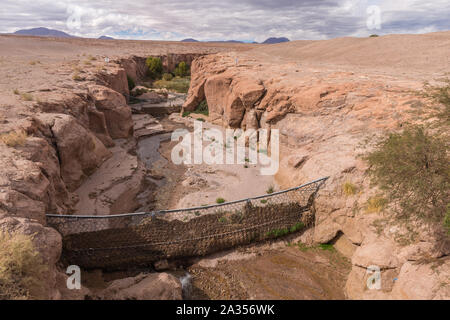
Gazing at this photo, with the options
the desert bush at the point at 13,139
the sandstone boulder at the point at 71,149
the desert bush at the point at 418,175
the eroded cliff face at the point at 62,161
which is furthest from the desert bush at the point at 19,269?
the desert bush at the point at 418,175

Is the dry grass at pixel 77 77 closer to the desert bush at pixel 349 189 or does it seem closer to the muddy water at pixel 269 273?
the muddy water at pixel 269 273

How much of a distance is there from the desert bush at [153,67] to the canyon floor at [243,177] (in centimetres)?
2621

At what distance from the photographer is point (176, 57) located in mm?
53250

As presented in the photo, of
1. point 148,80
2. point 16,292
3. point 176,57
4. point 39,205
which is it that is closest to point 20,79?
point 39,205

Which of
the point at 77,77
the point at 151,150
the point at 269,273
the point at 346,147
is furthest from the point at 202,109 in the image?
the point at 269,273

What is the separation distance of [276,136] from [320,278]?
862cm

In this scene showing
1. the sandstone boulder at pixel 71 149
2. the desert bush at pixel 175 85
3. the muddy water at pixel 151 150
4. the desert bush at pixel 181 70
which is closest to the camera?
the sandstone boulder at pixel 71 149

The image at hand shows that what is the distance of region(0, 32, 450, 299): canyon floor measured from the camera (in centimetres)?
689

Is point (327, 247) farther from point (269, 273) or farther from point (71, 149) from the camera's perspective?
point (71, 149)

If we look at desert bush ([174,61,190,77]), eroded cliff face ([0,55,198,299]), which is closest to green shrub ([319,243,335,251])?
eroded cliff face ([0,55,198,299])

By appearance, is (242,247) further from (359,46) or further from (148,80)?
(148,80)

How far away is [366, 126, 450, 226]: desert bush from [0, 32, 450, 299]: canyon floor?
29.0 inches

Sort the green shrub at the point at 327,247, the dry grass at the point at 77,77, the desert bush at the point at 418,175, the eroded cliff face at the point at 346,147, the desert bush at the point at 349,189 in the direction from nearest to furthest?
1. the desert bush at the point at 418,175
2. the eroded cliff face at the point at 346,147
3. the desert bush at the point at 349,189
4. the green shrub at the point at 327,247
5. the dry grass at the point at 77,77

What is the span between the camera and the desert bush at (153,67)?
45750 mm
